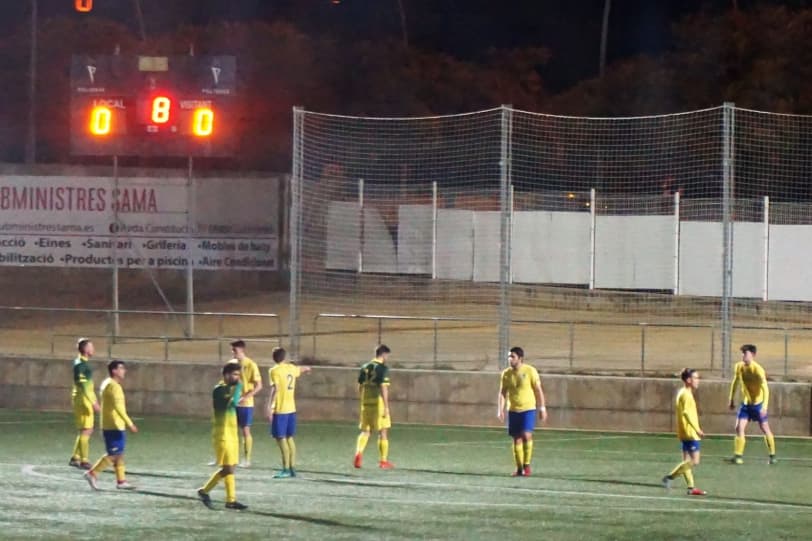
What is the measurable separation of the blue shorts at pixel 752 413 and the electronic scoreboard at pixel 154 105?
458 inches

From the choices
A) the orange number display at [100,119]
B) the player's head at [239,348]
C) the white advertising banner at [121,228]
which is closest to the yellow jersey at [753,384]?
the player's head at [239,348]

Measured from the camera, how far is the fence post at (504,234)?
936 inches

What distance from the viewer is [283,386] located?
706 inches

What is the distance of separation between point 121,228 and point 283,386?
12287mm

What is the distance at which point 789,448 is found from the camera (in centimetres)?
2183

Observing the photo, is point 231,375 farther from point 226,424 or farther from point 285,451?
point 285,451

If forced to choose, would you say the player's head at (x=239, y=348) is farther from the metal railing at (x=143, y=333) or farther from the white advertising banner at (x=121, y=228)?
the white advertising banner at (x=121, y=228)

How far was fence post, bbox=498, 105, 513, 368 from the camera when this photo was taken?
23.8 meters

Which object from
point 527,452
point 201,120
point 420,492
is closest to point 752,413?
point 527,452

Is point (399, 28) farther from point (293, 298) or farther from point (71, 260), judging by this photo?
point (293, 298)

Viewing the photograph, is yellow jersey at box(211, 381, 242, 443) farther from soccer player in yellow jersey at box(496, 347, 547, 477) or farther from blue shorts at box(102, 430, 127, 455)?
soccer player in yellow jersey at box(496, 347, 547, 477)

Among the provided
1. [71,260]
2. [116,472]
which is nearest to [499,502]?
[116,472]

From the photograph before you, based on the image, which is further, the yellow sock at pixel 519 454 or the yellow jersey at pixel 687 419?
the yellow sock at pixel 519 454

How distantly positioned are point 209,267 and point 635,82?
23.2 meters
